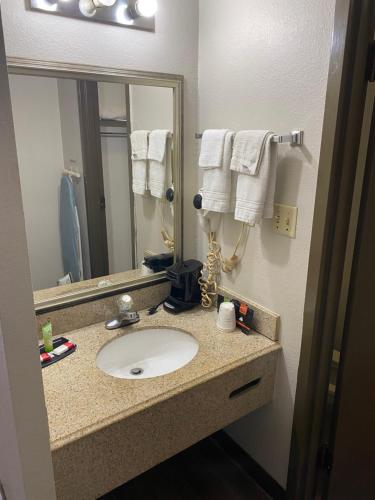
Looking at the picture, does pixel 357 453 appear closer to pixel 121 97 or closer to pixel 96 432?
pixel 96 432

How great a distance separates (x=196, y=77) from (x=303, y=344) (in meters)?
1.22

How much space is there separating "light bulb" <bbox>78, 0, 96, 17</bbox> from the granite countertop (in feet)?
3.94

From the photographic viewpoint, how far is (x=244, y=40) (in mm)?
1408

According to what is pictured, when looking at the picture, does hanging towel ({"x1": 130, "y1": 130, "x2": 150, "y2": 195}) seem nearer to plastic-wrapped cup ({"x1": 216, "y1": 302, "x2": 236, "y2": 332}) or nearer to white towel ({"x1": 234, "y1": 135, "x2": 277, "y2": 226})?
white towel ({"x1": 234, "y1": 135, "x2": 277, "y2": 226})

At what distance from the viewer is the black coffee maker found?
170 centimetres

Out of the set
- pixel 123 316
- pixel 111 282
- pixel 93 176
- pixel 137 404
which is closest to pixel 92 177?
pixel 93 176

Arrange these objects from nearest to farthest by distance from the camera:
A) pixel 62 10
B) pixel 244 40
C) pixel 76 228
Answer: pixel 62 10 < pixel 244 40 < pixel 76 228

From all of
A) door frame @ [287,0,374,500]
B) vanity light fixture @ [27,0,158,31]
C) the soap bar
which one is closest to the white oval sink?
the soap bar

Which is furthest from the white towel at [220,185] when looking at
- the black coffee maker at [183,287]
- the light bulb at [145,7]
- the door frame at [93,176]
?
the light bulb at [145,7]

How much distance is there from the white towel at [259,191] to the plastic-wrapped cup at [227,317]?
0.39 m

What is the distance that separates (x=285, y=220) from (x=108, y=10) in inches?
39.9

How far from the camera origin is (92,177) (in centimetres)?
152

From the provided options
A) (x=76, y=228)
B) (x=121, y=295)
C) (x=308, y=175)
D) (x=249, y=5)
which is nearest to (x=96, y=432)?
(x=121, y=295)

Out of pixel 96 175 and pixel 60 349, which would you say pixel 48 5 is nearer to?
pixel 96 175
